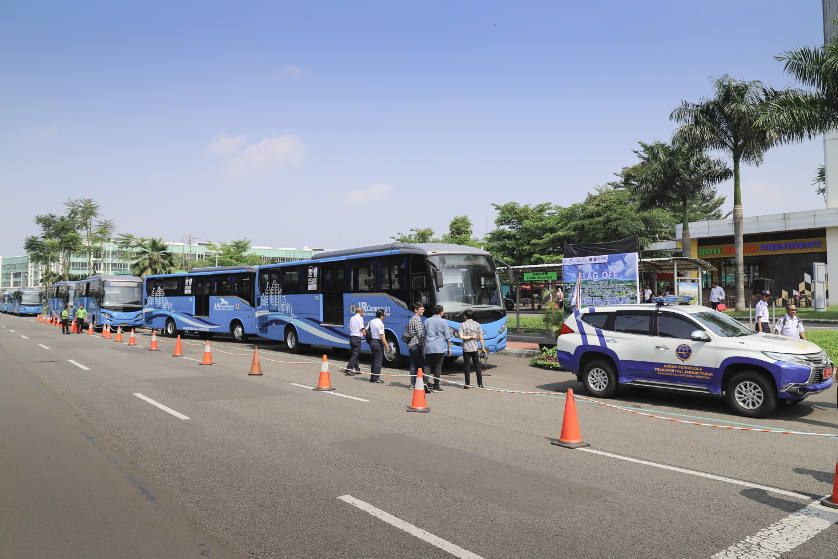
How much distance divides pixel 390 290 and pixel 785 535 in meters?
12.8

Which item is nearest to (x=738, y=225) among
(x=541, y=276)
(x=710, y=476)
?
(x=541, y=276)

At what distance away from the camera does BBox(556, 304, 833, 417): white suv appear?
30.4 ft

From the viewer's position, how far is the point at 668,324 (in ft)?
35.0

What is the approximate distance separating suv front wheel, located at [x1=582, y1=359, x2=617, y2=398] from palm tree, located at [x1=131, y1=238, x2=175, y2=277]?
57.6 meters

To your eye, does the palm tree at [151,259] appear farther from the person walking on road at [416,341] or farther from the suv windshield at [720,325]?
the suv windshield at [720,325]

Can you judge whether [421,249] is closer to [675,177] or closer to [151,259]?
[675,177]

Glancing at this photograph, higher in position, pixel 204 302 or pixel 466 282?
pixel 466 282

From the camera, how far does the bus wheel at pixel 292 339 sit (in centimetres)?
2119

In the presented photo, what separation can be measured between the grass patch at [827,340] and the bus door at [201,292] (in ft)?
74.5

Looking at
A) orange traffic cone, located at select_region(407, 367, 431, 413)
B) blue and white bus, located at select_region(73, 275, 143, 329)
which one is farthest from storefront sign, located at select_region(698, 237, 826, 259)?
blue and white bus, located at select_region(73, 275, 143, 329)

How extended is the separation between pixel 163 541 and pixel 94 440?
3993 millimetres

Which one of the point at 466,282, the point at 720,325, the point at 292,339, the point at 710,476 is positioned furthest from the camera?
the point at 292,339

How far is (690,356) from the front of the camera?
401 inches

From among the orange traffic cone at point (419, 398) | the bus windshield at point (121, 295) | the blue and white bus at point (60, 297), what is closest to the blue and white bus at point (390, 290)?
the orange traffic cone at point (419, 398)
